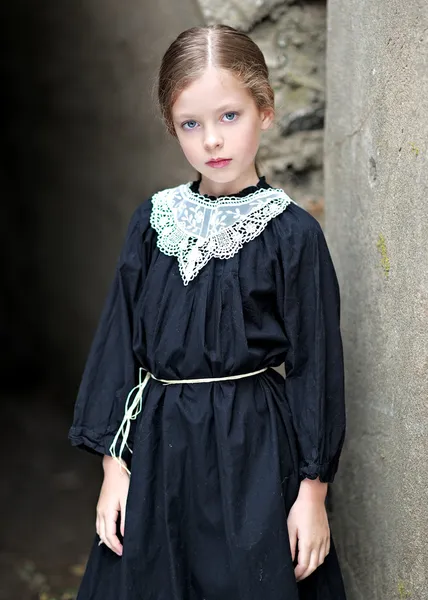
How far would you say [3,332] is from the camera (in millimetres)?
4828

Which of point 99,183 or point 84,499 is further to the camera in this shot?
point 99,183

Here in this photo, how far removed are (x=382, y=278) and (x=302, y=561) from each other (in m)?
0.54

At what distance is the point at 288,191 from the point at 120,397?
817 mm

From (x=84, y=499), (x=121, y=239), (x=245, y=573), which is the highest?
(x=121, y=239)

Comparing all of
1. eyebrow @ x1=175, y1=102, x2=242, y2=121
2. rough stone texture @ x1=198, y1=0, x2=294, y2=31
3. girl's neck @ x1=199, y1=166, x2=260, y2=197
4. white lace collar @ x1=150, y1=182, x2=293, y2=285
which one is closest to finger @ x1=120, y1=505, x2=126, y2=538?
white lace collar @ x1=150, y1=182, x2=293, y2=285

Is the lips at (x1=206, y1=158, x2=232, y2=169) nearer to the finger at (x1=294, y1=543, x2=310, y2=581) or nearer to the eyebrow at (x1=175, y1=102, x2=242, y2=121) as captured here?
the eyebrow at (x1=175, y1=102, x2=242, y2=121)

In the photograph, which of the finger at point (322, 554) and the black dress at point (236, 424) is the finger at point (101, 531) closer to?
the black dress at point (236, 424)

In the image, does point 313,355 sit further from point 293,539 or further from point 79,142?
point 79,142

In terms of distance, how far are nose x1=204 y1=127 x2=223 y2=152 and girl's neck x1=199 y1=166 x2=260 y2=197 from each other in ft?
0.46

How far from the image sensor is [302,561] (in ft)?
5.02

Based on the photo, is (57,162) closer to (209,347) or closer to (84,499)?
(84,499)

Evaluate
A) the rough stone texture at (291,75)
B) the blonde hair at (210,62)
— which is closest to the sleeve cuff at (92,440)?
the blonde hair at (210,62)

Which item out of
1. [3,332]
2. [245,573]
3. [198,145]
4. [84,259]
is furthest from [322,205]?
[3,332]

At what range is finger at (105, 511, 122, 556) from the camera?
5.24 ft
